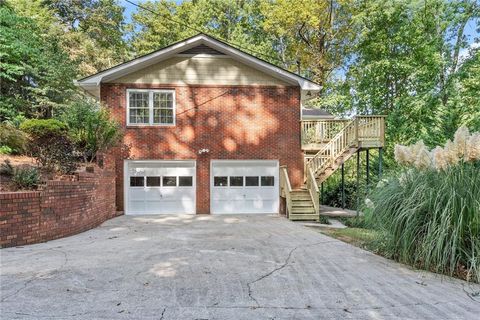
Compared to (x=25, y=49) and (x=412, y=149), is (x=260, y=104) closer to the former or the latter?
(x=412, y=149)

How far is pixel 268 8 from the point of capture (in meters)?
26.7

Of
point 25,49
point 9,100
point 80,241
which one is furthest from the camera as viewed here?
point 9,100

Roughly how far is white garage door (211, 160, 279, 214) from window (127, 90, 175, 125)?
9.38 feet

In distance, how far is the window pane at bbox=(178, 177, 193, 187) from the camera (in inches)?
539

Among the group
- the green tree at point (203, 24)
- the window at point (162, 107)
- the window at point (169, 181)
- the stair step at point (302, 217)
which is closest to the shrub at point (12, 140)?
the window at point (162, 107)

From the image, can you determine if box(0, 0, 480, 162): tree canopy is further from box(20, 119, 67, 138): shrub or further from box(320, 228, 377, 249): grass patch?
box(320, 228, 377, 249): grass patch

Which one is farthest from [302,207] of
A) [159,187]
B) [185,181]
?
[159,187]

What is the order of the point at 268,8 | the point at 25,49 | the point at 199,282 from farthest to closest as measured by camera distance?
the point at 268,8, the point at 25,49, the point at 199,282

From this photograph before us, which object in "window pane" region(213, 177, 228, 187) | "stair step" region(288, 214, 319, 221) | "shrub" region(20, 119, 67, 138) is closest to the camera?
"shrub" region(20, 119, 67, 138)

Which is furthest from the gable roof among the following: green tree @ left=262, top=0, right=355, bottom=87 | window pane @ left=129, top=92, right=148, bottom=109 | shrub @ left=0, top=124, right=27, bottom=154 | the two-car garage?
green tree @ left=262, top=0, right=355, bottom=87

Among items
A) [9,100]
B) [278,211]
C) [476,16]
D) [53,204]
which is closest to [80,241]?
[53,204]

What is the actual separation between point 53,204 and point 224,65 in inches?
356

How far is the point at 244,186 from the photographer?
45.8 feet

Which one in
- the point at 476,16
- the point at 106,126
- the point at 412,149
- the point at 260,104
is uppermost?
the point at 476,16
